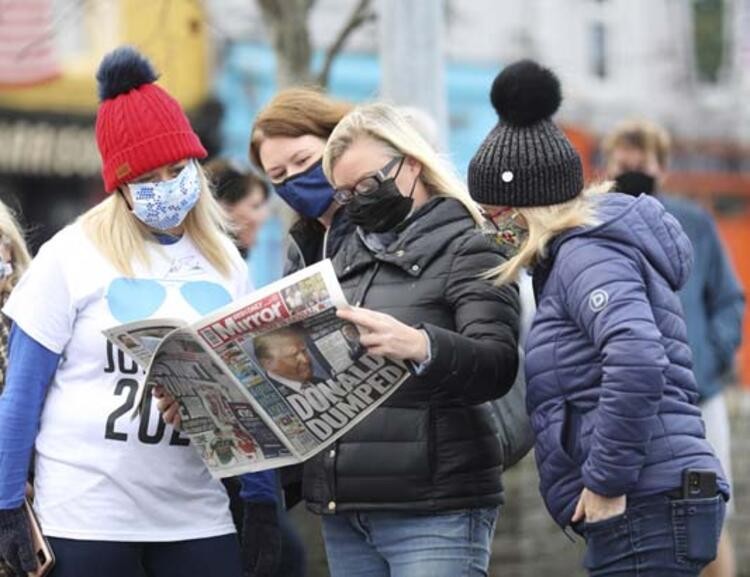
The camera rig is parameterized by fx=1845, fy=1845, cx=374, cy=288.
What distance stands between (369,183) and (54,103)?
1415 cm

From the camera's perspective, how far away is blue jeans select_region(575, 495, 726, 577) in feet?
13.8

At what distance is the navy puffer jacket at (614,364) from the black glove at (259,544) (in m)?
0.85

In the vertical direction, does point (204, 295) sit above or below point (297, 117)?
below

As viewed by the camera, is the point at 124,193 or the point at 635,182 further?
the point at 635,182

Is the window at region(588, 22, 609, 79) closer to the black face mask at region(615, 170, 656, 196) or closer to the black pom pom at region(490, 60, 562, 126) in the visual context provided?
the black face mask at region(615, 170, 656, 196)

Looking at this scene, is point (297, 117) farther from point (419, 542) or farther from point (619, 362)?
point (619, 362)

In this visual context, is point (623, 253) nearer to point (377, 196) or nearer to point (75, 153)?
point (377, 196)

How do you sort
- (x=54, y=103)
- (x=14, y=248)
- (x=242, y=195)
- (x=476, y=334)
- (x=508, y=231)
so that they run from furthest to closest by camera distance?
(x=54, y=103)
(x=242, y=195)
(x=14, y=248)
(x=508, y=231)
(x=476, y=334)

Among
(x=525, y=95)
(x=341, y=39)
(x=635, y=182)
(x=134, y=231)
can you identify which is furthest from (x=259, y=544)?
(x=341, y=39)

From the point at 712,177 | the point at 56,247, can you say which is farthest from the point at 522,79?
the point at 712,177

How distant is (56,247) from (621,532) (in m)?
1.56

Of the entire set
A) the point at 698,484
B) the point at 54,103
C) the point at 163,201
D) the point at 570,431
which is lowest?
the point at 54,103

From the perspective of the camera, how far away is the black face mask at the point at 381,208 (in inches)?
179

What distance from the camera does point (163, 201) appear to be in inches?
185
